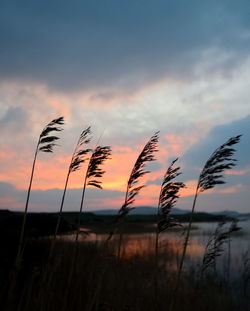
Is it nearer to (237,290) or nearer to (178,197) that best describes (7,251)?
(178,197)

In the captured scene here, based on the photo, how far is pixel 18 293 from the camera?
5.38 meters

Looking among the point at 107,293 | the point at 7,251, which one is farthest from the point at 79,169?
the point at 7,251

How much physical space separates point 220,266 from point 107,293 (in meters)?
9.15

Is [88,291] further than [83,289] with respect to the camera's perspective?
No

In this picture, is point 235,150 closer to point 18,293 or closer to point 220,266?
point 18,293

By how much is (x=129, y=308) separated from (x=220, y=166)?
2.53 m

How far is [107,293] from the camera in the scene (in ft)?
19.0

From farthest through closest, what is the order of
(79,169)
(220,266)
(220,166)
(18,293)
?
(220,266) < (18,293) < (79,169) < (220,166)

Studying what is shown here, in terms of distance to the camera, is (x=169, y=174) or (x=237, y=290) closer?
(x=169, y=174)

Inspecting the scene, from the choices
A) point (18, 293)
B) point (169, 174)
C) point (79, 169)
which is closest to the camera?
point (169, 174)

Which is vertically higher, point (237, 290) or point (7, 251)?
point (7, 251)

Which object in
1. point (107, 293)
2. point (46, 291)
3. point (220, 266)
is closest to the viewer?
point (46, 291)

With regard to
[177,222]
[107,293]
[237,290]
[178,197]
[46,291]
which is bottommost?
[237,290]

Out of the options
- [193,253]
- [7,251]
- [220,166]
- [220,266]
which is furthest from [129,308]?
[193,253]
